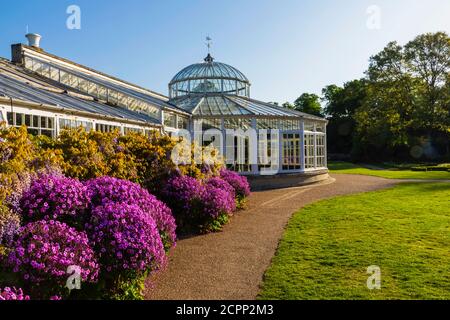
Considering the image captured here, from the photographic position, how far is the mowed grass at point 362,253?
18.6 ft

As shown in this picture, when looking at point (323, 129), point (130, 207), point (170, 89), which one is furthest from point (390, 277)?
point (170, 89)

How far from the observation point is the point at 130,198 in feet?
22.5

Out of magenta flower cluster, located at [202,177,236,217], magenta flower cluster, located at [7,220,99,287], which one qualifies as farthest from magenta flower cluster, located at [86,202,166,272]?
magenta flower cluster, located at [202,177,236,217]

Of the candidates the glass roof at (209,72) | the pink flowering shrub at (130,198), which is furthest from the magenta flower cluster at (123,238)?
the glass roof at (209,72)

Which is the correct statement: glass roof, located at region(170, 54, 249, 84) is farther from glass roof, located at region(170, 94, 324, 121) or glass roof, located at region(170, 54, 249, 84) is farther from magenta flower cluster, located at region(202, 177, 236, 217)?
magenta flower cluster, located at region(202, 177, 236, 217)

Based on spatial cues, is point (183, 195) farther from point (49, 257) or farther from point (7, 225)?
point (49, 257)

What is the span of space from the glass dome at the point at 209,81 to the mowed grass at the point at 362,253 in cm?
1461

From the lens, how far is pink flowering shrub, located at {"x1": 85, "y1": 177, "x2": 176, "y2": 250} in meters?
6.65

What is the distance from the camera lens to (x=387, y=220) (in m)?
10.5

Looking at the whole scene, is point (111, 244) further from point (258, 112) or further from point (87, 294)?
point (258, 112)

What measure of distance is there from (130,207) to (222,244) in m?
3.00

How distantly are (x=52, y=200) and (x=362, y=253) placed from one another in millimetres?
5463

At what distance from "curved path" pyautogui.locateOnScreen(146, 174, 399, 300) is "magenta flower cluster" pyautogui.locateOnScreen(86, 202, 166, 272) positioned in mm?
632

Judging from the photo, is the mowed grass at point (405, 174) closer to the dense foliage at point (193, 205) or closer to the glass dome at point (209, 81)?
the glass dome at point (209, 81)
